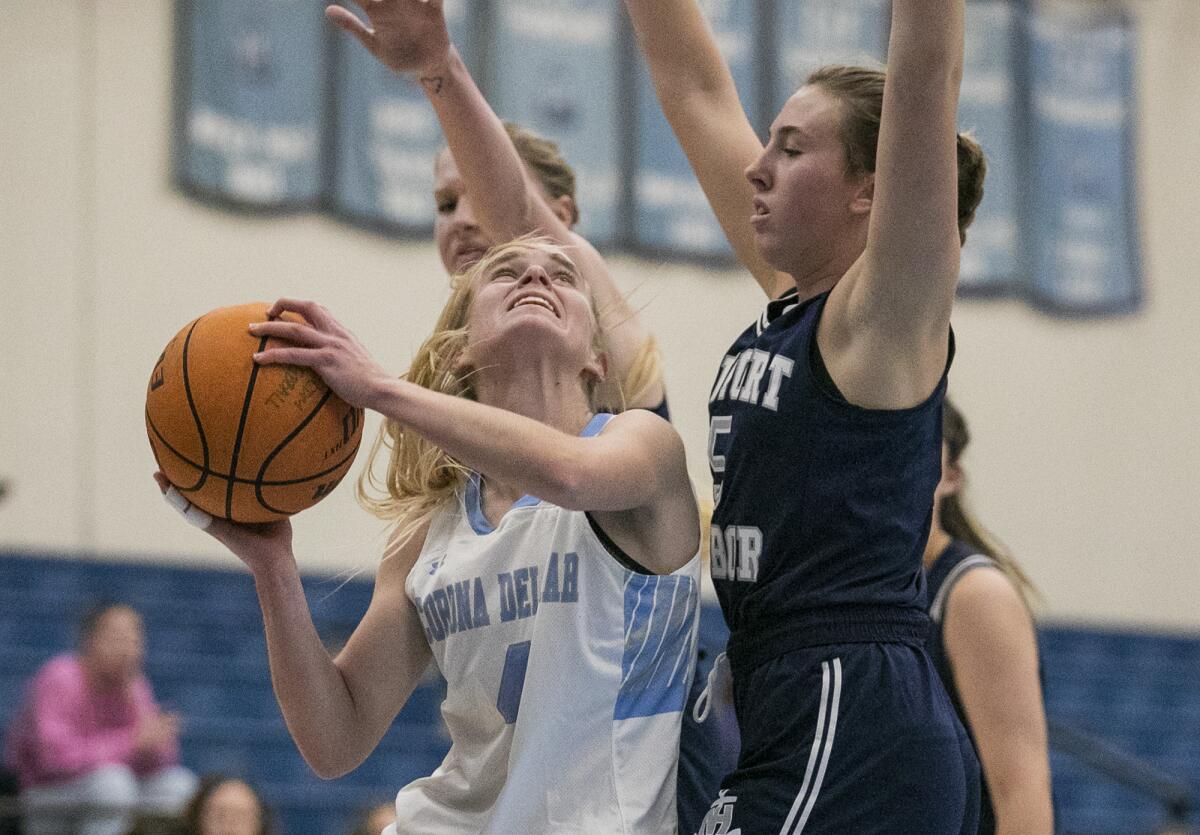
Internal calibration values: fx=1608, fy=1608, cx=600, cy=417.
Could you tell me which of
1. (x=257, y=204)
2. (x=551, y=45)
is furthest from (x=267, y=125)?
(x=551, y=45)

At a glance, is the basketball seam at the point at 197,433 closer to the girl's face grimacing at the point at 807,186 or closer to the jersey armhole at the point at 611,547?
the jersey armhole at the point at 611,547

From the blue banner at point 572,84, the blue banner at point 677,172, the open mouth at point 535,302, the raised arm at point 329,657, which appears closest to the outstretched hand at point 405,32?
the open mouth at point 535,302

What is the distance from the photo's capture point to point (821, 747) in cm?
222

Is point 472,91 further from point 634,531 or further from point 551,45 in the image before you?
A: point 551,45

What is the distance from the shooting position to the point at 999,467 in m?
12.9

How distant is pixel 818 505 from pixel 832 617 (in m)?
0.16

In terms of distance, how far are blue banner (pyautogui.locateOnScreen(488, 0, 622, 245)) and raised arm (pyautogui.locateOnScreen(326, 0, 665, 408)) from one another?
27.0 feet

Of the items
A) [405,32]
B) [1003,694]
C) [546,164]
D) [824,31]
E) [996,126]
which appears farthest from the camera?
[996,126]

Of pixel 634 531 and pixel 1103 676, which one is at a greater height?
pixel 634 531

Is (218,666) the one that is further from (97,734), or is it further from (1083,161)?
(1083,161)

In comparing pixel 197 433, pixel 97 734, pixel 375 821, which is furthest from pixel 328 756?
pixel 97 734

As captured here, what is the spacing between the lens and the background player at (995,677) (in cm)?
307

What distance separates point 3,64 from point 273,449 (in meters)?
9.24

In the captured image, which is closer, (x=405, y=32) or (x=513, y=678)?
(x=513, y=678)
